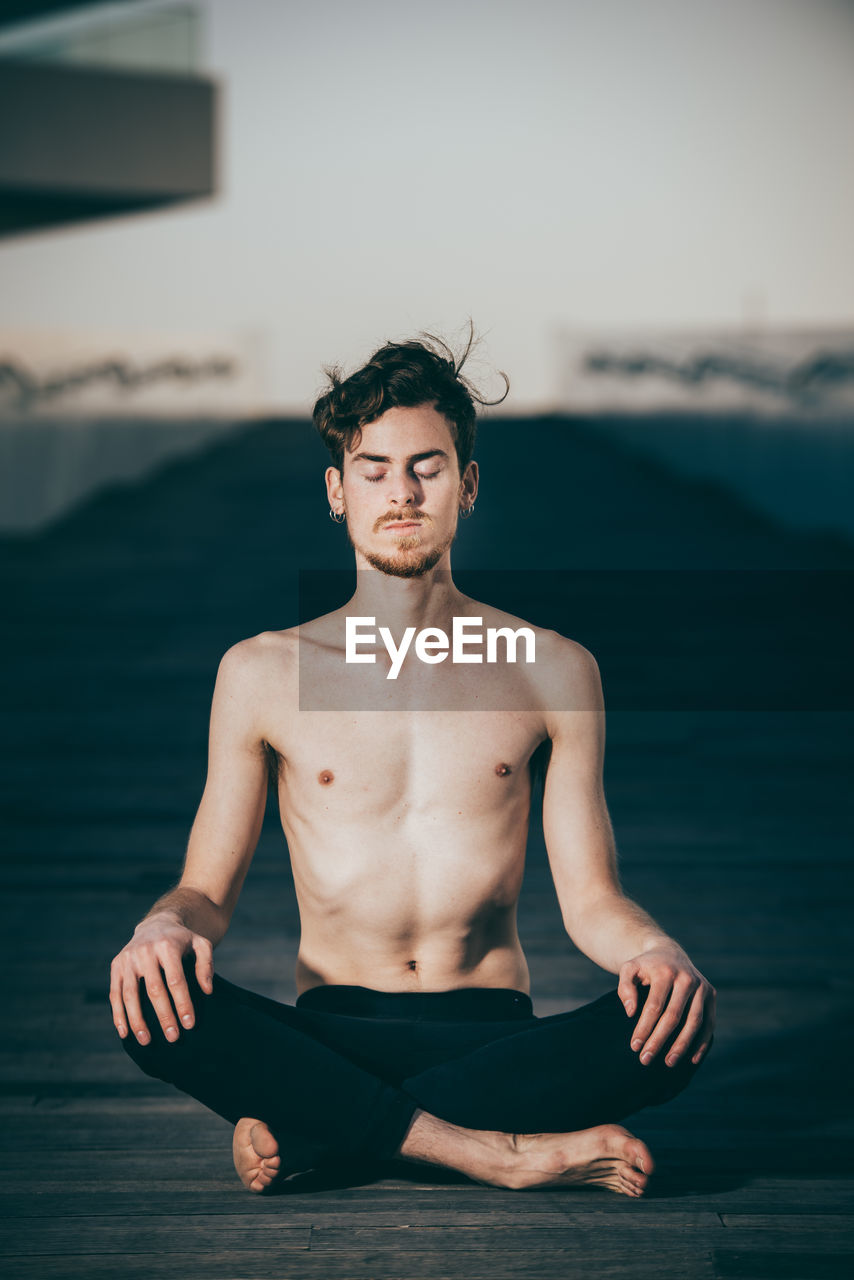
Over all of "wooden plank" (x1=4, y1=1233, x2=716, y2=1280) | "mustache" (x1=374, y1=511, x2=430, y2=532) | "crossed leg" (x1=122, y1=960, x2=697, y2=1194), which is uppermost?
"mustache" (x1=374, y1=511, x2=430, y2=532)

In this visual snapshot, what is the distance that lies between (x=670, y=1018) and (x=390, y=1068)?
1.74 ft

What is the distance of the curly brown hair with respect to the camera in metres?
2.13

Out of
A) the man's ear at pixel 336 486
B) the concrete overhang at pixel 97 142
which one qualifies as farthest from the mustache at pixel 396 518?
the concrete overhang at pixel 97 142

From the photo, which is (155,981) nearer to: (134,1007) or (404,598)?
(134,1007)

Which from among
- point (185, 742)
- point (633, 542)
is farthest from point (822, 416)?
point (185, 742)

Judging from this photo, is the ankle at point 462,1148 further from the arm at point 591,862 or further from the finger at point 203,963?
the finger at point 203,963

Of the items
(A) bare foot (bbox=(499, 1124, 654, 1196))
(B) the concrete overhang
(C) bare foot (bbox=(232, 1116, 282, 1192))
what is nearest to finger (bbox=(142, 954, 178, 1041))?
(C) bare foot (bbox=(232, 1116, 282, 1192))

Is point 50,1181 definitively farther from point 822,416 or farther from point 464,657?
point 822,416

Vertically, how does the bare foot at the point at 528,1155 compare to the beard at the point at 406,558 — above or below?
below

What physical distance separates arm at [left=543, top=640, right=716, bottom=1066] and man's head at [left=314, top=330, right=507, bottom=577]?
1.10 feet

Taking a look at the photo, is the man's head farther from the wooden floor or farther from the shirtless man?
the wooden floor

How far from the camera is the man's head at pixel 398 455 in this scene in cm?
208

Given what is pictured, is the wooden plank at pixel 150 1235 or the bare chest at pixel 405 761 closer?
the wooden plank at pixel 150 1235

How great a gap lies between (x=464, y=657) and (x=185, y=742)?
16.6 feet
